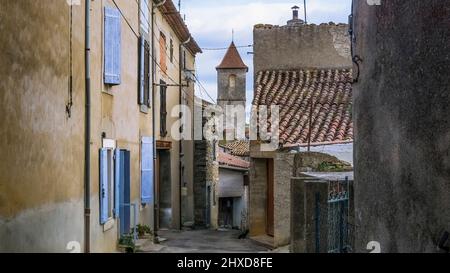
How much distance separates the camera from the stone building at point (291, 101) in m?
11.9

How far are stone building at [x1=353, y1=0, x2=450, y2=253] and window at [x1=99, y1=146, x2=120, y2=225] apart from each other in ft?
17.3

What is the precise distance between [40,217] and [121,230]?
15.1 feet

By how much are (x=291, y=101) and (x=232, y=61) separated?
3711 centimetres

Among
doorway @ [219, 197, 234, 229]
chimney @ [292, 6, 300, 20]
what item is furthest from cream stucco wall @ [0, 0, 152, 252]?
doorway @ [219, 197, 234, 229]

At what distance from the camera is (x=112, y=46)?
1091cm

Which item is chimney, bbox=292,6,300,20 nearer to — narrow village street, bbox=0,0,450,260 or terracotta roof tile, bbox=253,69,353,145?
narrow village street, bbox=0,0,450,260

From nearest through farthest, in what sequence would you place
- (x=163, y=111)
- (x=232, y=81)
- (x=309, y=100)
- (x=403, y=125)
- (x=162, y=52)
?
(x=403, y=125) < (x=309, y=100) < (x=162, y=52) < (x=163, y=111) < (x=232, y=81)

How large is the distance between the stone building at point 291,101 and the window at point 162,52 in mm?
2983

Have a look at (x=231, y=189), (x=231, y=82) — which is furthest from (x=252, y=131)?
(x=231, y=82)

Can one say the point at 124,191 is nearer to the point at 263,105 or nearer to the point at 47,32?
the point at 263,105

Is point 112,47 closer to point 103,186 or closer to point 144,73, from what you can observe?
point 103,186

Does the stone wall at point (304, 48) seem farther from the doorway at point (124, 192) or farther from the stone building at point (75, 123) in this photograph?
the doorway at point (124, 192)

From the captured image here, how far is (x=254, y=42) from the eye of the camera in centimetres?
1562
